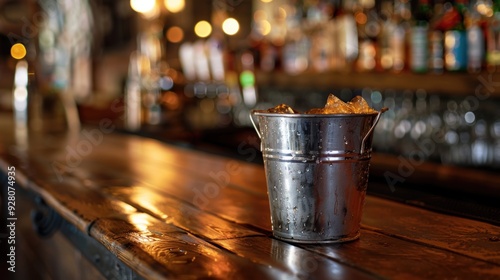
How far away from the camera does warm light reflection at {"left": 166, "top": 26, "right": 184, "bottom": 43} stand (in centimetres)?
787

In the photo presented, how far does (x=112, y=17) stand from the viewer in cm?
1003

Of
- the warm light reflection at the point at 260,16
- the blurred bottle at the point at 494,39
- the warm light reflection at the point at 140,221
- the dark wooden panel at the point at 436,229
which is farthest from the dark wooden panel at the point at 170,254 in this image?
the warm light reflection at the point at 260,16

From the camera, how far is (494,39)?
9.42ft

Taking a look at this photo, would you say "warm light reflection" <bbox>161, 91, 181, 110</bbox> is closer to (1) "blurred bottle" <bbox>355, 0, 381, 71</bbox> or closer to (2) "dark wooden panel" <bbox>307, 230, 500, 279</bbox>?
(1) "blurred bottle" <bbox>355, 0, 381, 71</bbox>

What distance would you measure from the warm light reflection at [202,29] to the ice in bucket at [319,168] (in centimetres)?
635

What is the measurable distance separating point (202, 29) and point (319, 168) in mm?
6570

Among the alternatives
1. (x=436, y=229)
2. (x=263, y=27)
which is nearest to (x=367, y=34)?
(x=263, y=27)

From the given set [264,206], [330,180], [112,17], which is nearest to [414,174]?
[264,206]

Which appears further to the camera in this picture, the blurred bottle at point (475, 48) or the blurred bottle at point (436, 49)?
the blurred bottle at point (436, 49)

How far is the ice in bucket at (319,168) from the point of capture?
117cm

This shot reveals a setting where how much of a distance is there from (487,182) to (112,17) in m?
8.35

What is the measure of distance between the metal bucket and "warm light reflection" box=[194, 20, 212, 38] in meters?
6.35

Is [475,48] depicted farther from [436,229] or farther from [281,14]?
[281,14]

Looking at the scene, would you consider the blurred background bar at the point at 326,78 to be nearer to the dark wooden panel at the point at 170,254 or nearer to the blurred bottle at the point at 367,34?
the blurred bottle at the point at 367,34
